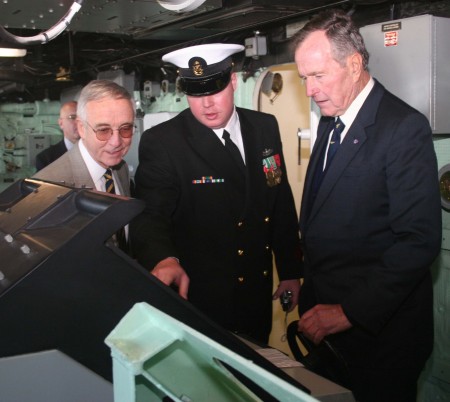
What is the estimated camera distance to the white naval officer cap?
248 centimetres

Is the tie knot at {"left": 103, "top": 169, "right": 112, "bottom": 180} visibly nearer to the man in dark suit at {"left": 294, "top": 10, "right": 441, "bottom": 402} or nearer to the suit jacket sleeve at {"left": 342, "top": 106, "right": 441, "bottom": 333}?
the man in dark suit at {"left": 294, "top": 10, "right": 441, "bottom": 402}

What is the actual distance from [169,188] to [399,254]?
39.9 inches

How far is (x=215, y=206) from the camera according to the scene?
2531 millimetres

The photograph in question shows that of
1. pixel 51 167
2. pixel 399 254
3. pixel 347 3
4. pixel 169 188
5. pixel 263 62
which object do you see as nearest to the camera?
pixel 399 254

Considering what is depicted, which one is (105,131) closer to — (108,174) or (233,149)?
(108,174)

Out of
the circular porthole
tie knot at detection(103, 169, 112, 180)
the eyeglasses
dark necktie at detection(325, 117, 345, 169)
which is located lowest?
the circular porthole

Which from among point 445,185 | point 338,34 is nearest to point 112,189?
point 338,34

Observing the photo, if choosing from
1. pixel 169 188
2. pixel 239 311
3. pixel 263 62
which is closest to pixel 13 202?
pixel 169 188

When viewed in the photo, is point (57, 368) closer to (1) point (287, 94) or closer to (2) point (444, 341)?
(2) point (444, 341)

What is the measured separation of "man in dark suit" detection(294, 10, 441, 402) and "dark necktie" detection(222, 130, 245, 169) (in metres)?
0.42

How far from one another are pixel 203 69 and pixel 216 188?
511mm

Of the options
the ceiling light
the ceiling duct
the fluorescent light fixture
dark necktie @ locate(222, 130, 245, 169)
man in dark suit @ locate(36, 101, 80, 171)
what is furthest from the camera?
man in dark suit @ locate(36, 101, 80, 171)

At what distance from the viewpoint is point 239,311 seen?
262 centimetres

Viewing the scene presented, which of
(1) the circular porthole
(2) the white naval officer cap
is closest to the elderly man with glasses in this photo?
(2) the white naval officer cap
